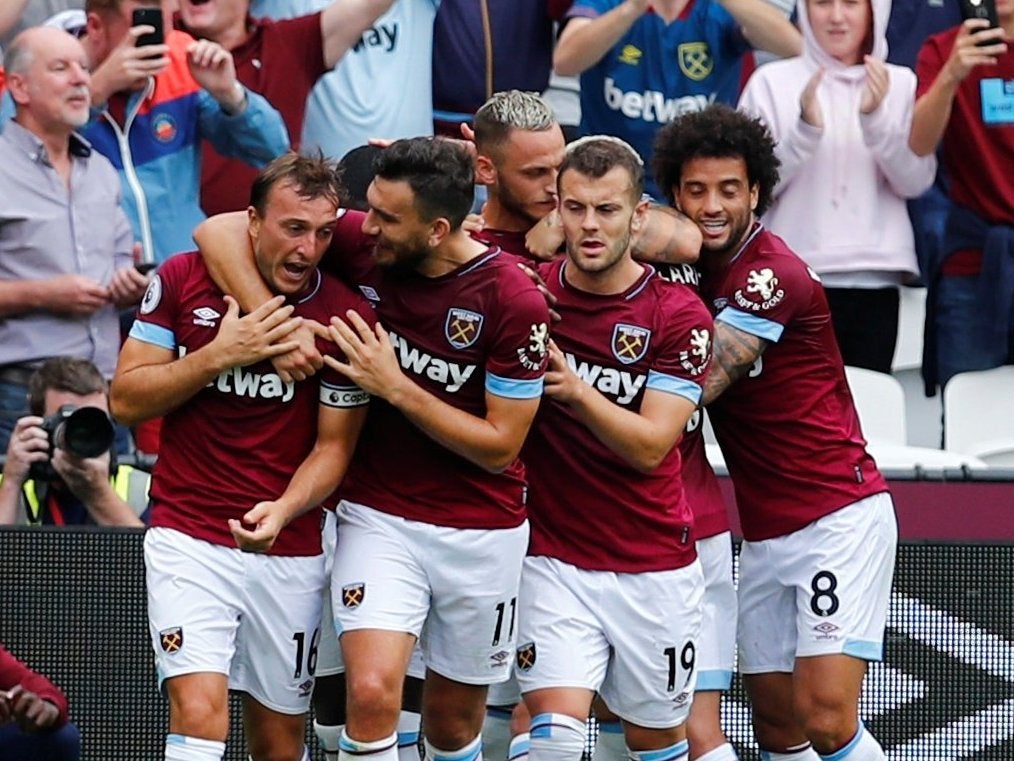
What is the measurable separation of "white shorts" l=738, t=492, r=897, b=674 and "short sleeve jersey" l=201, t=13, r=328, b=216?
3200 millimetres

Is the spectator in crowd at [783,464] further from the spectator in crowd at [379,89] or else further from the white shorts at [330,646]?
the spectator in crowd at [379,89]

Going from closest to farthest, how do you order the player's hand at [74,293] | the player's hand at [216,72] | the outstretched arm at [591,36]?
the player's hand at [74,293], the player's hand at [216,72], the outstretched arm at [591,36]

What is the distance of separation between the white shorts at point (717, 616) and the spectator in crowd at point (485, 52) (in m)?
3.02

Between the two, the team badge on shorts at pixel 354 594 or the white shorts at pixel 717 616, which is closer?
the team badge on shorts at pixel 354 594

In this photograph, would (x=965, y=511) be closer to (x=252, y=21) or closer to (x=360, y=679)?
(x=360, y=679)

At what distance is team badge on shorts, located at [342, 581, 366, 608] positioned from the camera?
22.7 ft

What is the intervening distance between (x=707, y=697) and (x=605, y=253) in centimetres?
162

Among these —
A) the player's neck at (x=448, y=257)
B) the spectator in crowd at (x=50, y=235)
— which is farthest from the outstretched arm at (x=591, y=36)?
the player's neck at (x=448, y=257)

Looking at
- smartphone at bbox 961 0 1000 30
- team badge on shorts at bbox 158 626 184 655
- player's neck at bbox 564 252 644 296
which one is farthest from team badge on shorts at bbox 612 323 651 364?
smartphone at bbox 961 0 1000 30

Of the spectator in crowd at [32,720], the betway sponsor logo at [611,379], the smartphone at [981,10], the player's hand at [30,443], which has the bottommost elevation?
the spectator in crowd at [32,720]

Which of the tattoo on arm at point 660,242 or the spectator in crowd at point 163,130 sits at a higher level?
the tattoo on arm at point 660,242

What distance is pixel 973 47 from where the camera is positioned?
9.78 metres

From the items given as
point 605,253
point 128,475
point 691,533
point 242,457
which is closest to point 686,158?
point 605,253

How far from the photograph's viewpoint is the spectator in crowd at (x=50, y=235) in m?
9.09
